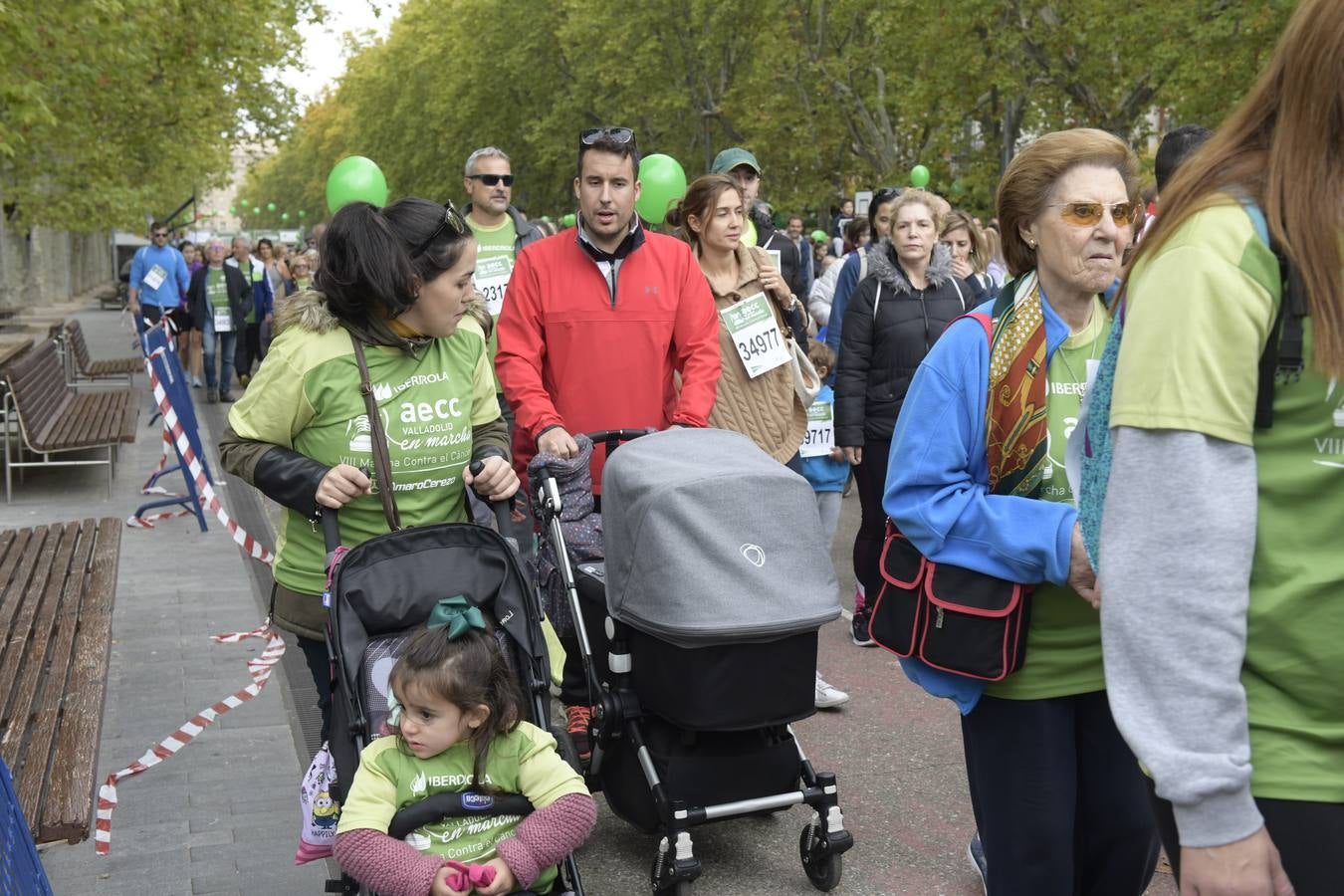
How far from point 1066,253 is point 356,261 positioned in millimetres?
1688

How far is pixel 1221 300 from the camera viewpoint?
172cm

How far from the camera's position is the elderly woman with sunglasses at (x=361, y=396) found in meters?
3.64

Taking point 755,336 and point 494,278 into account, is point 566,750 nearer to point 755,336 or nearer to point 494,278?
point 755,336

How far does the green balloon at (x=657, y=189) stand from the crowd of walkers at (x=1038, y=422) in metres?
1.96

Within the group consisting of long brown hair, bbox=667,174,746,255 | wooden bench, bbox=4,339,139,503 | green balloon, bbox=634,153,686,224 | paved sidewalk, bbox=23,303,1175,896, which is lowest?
paved sidewalk, bbox=23,303,1175,896

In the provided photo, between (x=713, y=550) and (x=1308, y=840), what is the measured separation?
92.6 inches

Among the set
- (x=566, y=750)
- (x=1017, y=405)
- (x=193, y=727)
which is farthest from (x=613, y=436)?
(x=193, y=727)

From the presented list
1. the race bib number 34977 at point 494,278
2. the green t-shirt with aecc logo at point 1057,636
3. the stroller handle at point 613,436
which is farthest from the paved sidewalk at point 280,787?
the race bib number 34977 at point 494,278

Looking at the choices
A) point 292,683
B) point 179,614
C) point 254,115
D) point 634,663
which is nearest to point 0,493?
point 179,614

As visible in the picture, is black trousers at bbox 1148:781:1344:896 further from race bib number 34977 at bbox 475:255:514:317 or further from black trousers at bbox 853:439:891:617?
race bib number 34977 at bbox 475:255:514:317

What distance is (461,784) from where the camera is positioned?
3.33 m

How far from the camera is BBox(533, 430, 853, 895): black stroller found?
4.00m

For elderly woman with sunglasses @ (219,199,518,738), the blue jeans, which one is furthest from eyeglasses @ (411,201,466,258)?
the blue jeans

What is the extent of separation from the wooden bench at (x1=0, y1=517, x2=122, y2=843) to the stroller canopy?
151 cm
